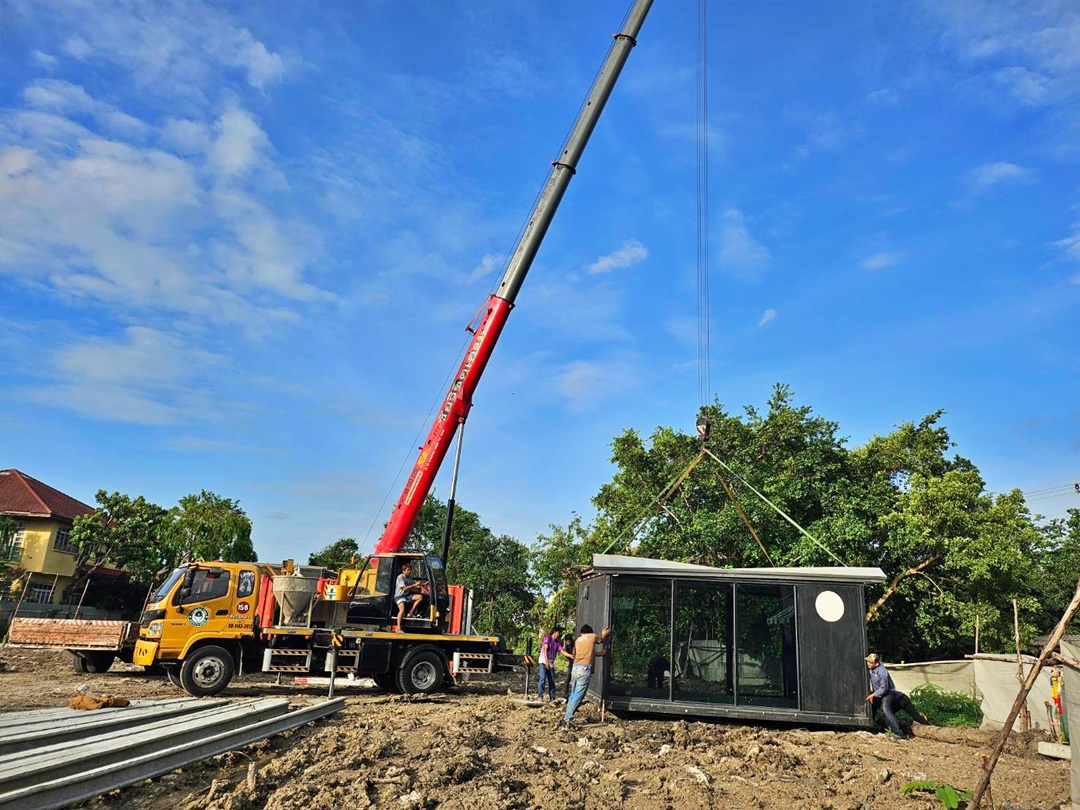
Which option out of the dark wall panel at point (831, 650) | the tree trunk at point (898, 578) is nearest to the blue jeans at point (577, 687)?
the dark wall panel at point (831, 650)

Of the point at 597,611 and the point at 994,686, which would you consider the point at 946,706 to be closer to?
the point at 994,686

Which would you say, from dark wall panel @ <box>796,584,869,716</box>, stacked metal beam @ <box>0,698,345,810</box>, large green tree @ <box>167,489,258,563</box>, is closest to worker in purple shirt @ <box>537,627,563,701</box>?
dark wall panel @ <box>796,584,869,716</box>

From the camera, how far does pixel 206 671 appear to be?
1347cm

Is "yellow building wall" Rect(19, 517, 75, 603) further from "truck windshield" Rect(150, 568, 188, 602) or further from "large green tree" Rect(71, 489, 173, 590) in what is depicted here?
"truck windshield" Rect(150, 568, 188, 602)

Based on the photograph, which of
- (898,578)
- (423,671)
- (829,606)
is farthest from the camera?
(898,578)

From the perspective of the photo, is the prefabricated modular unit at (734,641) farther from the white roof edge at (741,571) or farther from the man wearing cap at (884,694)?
the man wearing cap at (884,694)

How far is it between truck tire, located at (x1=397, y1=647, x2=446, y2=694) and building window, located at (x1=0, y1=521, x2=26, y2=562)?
1114 inches

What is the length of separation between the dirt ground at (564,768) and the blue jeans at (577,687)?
390mm

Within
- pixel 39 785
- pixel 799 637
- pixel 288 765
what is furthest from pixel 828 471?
pixel 39 785

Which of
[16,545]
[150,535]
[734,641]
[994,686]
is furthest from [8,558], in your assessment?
[994,686]

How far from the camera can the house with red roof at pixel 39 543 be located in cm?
3438

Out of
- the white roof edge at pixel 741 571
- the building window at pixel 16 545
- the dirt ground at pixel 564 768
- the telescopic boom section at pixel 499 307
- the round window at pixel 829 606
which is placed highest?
the telescopic boom section at pixel 499 307

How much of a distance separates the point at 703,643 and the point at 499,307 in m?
8.19

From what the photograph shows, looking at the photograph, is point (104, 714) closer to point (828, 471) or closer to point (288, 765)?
point (288, 765)
